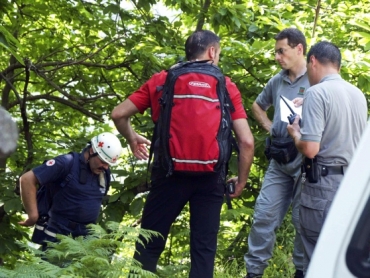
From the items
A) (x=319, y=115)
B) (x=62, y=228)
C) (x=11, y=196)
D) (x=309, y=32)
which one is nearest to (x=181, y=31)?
(x=309, y=32)

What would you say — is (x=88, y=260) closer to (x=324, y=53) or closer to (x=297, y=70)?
(x=324, y=53)

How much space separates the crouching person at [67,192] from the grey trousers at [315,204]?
1.84m

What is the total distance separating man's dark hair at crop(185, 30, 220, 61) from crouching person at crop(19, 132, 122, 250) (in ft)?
4.35

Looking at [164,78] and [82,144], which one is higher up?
[164,78]

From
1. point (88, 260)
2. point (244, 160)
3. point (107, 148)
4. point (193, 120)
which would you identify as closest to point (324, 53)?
point (244, 160)

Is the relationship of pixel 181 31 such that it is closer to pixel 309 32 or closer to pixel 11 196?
pixel 309 32

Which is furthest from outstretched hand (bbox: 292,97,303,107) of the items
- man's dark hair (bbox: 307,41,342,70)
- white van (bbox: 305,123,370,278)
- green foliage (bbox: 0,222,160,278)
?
white van (bbox: 305,123,370,278)

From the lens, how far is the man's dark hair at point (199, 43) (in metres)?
5.38

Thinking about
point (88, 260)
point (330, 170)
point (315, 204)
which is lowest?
point (88, 260)

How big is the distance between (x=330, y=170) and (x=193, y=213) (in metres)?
0.99

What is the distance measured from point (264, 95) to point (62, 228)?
1977mm

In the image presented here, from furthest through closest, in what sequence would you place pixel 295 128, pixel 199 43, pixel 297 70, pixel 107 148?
pixel 107 148 → pixel 297 70 → pixel 199 43 → pixel 295 128

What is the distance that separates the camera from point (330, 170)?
506 cm

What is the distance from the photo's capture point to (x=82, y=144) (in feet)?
32.8
